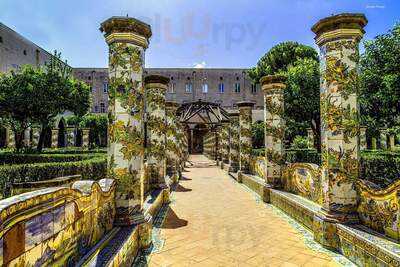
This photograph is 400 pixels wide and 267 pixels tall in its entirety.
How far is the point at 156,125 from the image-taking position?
902 centimetres

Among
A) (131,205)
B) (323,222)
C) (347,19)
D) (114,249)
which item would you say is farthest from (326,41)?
(114,249)

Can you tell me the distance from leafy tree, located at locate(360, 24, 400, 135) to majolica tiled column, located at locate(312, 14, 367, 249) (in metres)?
7.58

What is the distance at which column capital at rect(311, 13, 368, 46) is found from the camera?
4607mm

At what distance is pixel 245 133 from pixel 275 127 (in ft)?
12.6

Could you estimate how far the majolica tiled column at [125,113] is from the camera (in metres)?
4.50

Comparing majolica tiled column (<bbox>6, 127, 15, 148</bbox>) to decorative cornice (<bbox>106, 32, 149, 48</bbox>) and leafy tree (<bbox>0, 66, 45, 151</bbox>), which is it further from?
decorative cornice (<bbox>106, 32, 149, 48</bbox>)

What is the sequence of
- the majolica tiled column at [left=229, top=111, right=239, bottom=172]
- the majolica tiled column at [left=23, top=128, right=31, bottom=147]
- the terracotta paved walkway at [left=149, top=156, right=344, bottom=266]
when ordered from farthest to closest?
the majolica tiled column at [left=23, top=128, right=31, bottom=147]
the majolica tiled column at [left=229, top=111, right=239, bottom=172]
the terracotta paved walkway at [left=149, top=156, right=344, bottom=266]

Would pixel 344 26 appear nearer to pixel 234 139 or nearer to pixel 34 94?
pixel 234 139

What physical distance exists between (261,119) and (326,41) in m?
32.8

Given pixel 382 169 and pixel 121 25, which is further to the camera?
pixel 382 169

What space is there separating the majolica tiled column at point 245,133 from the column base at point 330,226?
7.50 metres

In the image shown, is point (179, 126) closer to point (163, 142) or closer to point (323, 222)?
point (163, 142)

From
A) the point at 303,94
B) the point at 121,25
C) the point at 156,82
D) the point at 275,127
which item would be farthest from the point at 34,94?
the point at 303,94

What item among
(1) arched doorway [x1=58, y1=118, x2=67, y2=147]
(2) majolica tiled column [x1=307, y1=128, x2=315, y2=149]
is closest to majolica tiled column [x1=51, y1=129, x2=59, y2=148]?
(1) arched doorway [x1=58, y1=118, x2=67, y2=147]
